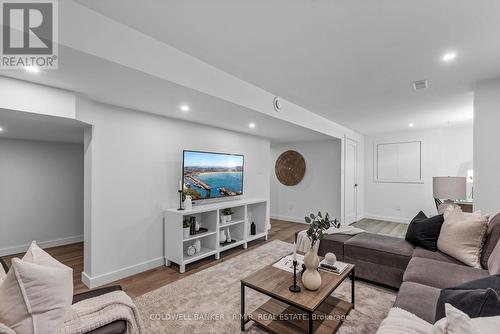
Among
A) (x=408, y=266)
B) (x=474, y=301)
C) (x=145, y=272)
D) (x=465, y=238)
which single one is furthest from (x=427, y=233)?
(x=145, y=272)

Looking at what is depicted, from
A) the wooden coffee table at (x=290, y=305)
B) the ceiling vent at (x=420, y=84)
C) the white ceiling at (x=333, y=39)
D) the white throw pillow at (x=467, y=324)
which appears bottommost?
the wooden coffee table at (x=290, y=305)

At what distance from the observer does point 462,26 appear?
1738mm

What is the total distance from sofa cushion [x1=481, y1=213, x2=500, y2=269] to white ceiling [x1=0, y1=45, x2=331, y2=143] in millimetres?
2516

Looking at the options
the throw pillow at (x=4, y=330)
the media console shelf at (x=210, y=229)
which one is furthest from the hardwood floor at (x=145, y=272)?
the throw pillow at (x=4, y=330)

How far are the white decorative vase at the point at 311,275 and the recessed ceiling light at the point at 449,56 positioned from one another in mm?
2202

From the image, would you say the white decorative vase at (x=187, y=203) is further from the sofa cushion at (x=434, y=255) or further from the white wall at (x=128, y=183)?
the sofa cushion at (x=434, y=255)

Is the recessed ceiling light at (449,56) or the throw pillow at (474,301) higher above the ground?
the recessed ceiling light at (449,56)

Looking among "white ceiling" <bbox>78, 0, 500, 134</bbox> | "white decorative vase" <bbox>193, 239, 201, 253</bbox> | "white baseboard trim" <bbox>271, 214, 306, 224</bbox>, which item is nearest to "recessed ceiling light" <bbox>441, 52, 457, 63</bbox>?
"white ceiling" <bbox>78, 0, 500, 134</bbox>

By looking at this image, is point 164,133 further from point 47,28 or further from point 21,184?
point 21,184

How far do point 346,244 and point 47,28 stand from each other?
129 inches

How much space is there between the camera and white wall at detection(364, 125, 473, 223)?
17.1 feet

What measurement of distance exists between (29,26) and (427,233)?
375 cm

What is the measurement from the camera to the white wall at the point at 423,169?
5.21 metres

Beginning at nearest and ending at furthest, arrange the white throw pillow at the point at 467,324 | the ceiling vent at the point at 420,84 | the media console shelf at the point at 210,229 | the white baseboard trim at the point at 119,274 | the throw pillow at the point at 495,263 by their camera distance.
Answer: the white throw pillow at the point at 467,324 → the throw pillow at the point at 495,263 → the white baseboard trim at the point at 119,274 → the ceiling vent at the point at 420,84 → the media console shelf at the point at 210,229
